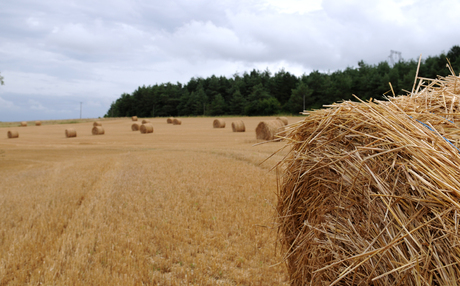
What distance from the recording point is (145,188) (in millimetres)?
8156

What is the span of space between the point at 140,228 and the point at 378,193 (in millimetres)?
4262

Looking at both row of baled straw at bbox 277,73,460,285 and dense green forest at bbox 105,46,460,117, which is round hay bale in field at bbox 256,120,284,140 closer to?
row of baled straw at bbox 277,73,460,285

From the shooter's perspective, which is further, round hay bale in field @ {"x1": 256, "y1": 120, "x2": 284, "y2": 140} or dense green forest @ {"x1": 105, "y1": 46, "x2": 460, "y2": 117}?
dense green forest @ {"x1": 105, "y1": 46, "x2": 460, "y2": 117}

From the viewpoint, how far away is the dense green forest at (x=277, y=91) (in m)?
56.4

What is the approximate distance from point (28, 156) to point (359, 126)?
16576mm

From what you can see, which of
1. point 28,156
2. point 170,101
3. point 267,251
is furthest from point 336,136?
point 170,101

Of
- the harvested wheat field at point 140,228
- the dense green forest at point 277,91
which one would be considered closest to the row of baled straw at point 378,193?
the harvested wheat field at point 140,228

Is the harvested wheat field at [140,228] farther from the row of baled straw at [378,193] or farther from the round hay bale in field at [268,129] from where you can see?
the round hay bale in field at [268,129]

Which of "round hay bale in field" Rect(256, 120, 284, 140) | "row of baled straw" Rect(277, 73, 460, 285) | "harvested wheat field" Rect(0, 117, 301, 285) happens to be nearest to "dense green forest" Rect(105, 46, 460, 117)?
"round hay bale in field" Rect(256, 120, 284, 140)

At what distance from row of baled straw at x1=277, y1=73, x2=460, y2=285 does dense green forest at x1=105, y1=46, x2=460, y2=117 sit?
2138 inches

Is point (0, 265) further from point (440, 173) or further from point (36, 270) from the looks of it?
point (440, 173)

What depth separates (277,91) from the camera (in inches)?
2901

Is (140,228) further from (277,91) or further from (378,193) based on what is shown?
(277,91)

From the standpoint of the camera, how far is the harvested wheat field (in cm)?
396
